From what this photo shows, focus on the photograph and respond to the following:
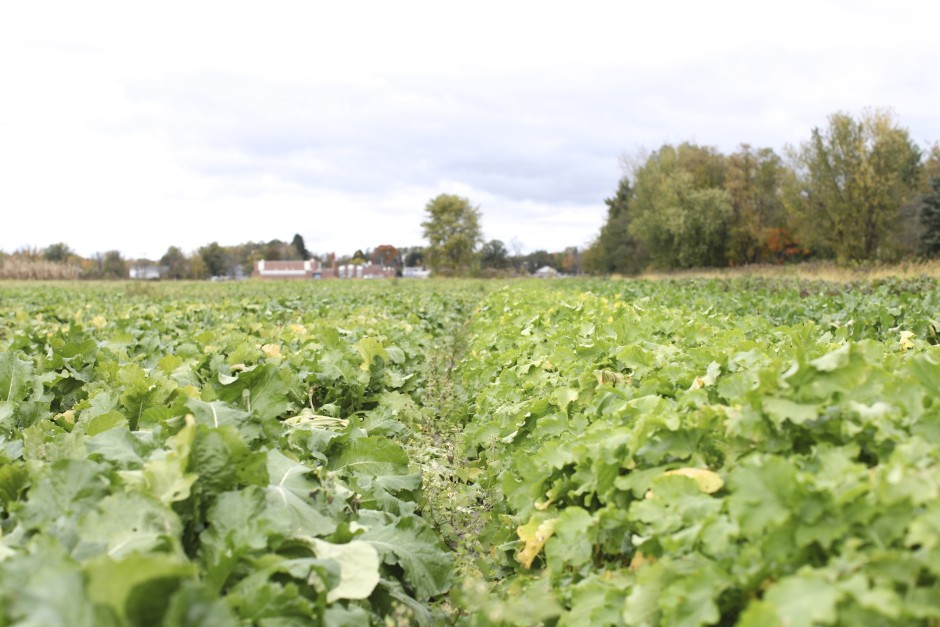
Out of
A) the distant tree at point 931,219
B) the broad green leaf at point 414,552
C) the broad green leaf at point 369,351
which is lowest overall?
the broad green leaf at point 414,552

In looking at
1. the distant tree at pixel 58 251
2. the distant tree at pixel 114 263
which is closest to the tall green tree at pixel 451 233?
the distant tree at pixel 114 263

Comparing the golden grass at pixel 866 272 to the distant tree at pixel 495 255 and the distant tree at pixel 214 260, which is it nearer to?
the distant tree at pixel 495 255

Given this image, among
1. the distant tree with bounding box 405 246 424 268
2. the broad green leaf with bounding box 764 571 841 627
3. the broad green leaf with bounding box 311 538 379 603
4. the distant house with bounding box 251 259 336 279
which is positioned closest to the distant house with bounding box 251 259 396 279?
the distant house with bounding box 251 259 336 279

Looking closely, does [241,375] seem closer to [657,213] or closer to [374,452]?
[374,452]

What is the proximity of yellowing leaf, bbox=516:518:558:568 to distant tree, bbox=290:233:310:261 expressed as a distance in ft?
439

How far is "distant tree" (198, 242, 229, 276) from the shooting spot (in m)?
105

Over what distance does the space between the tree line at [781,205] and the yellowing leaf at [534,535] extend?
3879 centimetres

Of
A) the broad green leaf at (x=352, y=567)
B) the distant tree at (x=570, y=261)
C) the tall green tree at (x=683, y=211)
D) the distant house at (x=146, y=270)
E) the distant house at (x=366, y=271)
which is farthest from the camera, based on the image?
the distant tree at (x=570, y=261)

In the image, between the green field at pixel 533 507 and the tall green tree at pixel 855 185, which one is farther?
the tall green tree at pixel 855 185

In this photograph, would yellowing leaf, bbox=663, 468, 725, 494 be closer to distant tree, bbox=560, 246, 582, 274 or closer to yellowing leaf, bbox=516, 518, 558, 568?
yellowing leaf, bbox=516, 518, 558, 568

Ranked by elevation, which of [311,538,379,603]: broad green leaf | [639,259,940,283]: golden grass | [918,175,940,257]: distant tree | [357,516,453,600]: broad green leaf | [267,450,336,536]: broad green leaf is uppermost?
[918,175,940,257]: distant tree

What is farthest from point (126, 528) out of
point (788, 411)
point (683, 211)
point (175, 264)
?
point (175, 264)

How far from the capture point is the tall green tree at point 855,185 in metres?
36.0

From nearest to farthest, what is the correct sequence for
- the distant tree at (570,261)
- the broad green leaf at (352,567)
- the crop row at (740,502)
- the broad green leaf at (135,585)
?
the broad green leaf at (135,585) < the crop row at (740,502) < the broad green leaf at (352,567) < the distant tree at (570,261)
